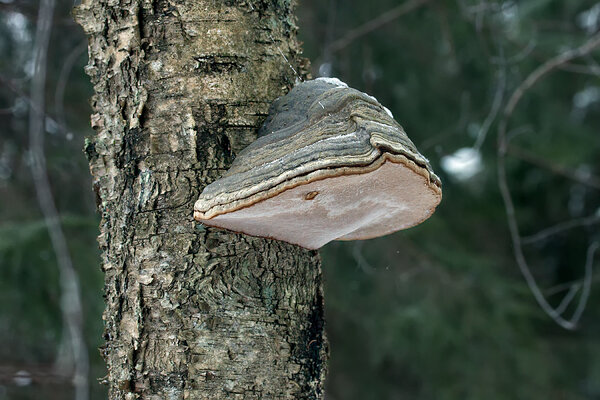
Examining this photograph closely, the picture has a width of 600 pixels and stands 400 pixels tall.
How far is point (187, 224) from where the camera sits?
168 centimetres

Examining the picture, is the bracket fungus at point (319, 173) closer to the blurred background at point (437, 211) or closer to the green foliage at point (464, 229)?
the blurred background at point (437, 211)

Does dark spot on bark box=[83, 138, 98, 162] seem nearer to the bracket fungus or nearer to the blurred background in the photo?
the bracket fungus

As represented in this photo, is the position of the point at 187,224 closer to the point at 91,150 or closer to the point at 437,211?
the point at 91,150

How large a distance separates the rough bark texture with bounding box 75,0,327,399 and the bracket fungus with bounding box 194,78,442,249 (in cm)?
10

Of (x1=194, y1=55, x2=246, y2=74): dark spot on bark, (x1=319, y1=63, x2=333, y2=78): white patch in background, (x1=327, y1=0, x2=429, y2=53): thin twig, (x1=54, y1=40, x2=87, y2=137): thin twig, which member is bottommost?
(x1=194, y1=55, x2=246, y2=74): dark spot on bark

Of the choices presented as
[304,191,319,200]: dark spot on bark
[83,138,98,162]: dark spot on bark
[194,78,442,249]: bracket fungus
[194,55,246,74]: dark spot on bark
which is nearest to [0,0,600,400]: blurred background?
[83,138,98,162]: dark spot on bark

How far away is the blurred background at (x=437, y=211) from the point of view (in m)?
5.27

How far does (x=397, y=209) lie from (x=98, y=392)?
21.1 ft

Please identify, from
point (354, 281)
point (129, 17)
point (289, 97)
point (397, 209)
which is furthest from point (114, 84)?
point (354, 281)

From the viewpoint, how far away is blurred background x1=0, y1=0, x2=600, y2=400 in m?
5.27

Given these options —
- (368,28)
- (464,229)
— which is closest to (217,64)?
(368,28)

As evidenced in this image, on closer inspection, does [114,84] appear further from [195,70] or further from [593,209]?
[593,209]

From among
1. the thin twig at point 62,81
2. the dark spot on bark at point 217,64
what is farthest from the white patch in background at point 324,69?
the dark spot on bark at point 217,64

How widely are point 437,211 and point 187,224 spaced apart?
6.94 m
